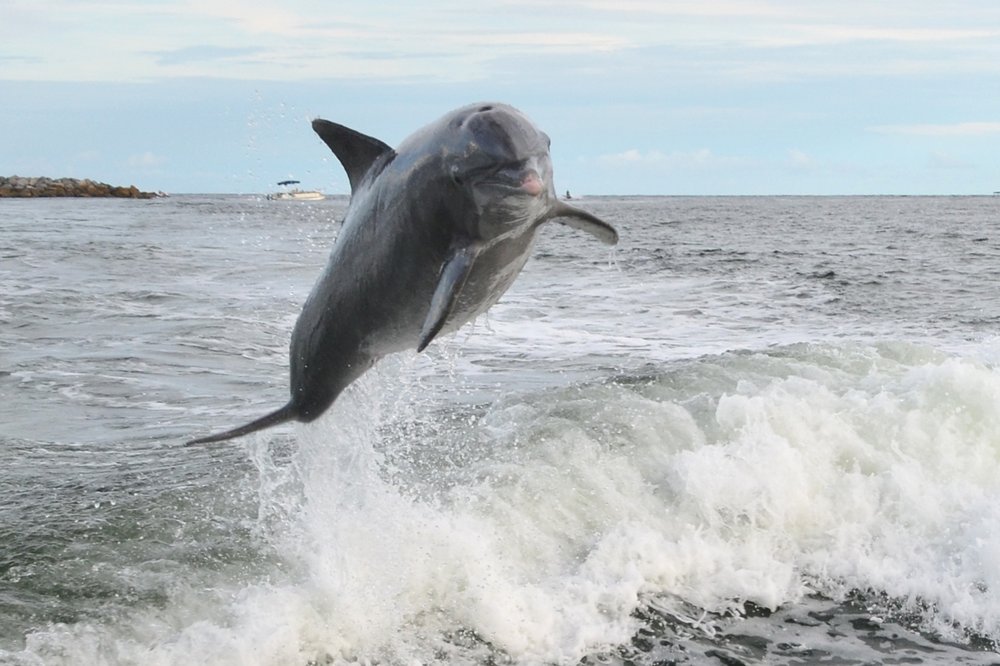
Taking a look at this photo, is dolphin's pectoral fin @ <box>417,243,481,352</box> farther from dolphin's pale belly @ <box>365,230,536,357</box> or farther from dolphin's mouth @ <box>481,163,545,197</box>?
dolphin's mouth @ <box>481,163,545,197</box>

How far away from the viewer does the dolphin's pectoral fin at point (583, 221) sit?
15.3ft

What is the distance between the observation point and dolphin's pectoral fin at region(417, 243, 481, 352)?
4.33 m

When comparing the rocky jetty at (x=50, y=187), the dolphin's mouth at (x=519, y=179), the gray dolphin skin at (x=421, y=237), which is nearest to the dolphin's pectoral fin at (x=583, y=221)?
the gray dolphin skin at (x=421, y=237)

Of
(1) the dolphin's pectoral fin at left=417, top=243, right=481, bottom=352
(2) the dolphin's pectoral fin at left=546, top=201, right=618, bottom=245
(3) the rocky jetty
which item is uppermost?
(2) the dolphin's pectoral fin at left=546, top=201, right=618, bottom=245

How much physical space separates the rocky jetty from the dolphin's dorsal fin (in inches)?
4275

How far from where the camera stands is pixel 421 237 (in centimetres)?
484

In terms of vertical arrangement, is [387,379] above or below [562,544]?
above

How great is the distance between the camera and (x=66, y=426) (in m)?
10.8

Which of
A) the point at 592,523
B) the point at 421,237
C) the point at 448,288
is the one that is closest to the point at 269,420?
the point at 421,237

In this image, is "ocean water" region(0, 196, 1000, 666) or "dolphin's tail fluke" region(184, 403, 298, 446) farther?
"ocean water" region(0, 196, 1000, 666)

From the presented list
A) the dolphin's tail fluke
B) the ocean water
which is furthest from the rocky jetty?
the dolphin's tail fluke

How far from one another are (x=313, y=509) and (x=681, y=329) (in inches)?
428

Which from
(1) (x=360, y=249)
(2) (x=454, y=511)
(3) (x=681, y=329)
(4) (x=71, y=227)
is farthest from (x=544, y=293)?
(4) (x=71, y=227)

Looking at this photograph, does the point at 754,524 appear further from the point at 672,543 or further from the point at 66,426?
the point at 66,426
